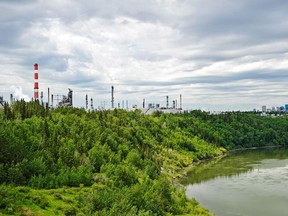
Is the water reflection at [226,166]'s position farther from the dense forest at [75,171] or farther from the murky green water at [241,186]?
the dense forest at [75,171]

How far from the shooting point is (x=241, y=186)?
233 feet

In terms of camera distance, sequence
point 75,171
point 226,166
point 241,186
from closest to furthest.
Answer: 1. point 75,171
2. point 241,186
3. point 226,166

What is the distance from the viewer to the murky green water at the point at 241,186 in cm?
5484

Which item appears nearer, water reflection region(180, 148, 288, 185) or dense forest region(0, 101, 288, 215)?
dense forest region(0, 101, 288, 215)

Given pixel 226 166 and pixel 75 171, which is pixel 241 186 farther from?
pixel 75 171

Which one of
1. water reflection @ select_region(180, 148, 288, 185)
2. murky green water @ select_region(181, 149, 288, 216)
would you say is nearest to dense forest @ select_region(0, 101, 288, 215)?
water reflection @ select_region(180, 148, 288, 185)

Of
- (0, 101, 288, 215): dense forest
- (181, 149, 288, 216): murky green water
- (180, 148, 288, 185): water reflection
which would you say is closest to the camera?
(0, 101, 288, 215): dense forest

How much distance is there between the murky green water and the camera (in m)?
54.8

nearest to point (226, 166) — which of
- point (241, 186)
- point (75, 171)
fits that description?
point (241, 186)

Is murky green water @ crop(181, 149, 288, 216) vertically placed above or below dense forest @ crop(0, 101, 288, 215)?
below

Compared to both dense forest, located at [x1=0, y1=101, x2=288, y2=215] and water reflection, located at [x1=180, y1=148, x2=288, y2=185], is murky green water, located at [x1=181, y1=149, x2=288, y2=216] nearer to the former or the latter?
water reflection, located at [x1=180, y1=148, x2=288, y2=185]

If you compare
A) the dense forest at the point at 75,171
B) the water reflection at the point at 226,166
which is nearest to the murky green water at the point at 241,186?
the water reflection at the point at 226,166

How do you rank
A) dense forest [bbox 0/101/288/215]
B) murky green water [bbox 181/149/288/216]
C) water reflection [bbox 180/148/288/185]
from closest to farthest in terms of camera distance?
dense forest [bbox 0/101/288/215], murky green water [bbox 181/149/288/216], water reflection [bbox 180/148/288/185]

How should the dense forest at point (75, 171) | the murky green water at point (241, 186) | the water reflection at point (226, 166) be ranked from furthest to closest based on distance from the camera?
the water reflection at point (226, 166) → the murky green water at point (241, 186) → the dense forest at point (75, 171)
